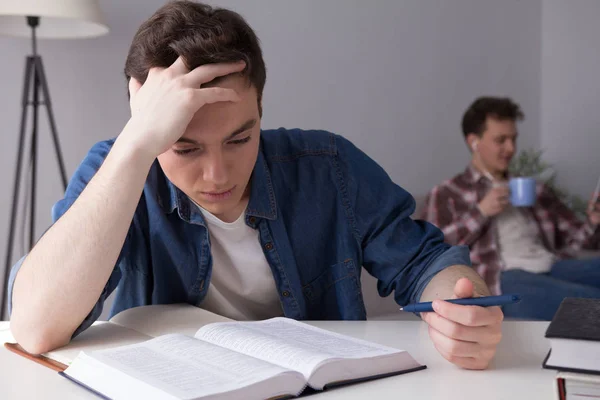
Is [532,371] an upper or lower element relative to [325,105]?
lower

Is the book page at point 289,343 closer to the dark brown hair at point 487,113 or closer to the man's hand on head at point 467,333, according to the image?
A: the man's hand on head at point 467,333

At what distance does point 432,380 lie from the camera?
82 centimetres

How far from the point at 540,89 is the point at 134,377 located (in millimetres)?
4562

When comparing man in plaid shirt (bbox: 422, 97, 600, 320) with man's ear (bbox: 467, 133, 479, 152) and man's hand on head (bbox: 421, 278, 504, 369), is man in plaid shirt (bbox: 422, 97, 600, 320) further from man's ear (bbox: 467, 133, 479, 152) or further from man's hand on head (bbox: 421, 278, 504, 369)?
man's hand on head (bbox: 421, 278, 504, 369)

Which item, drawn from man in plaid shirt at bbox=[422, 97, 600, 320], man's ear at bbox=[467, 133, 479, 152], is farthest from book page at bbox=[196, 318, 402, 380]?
man's ear at bbox=[467, 133, 479, 152]

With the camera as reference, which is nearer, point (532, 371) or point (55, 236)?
point (532, 371)

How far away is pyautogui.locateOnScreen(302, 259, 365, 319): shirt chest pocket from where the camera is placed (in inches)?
55.1

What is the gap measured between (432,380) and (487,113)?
2.78 m

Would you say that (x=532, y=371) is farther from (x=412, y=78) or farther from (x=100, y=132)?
(x=412, y=78)

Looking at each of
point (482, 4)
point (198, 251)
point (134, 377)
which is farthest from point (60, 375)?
point (482, 4)

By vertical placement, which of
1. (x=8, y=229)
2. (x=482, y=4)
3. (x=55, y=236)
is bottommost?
(x=8, y=229)

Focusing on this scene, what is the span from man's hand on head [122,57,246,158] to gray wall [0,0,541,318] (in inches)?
74.0

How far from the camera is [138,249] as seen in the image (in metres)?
1.32

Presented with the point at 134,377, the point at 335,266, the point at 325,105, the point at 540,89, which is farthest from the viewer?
the point at 540,89
